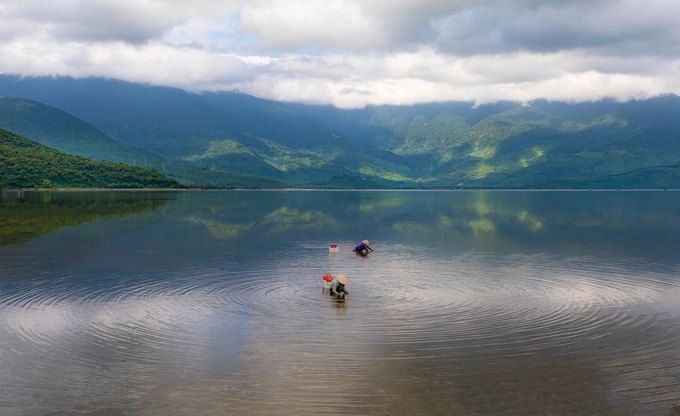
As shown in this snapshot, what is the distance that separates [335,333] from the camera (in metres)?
23.2

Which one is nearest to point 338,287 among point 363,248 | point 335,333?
point 335,333

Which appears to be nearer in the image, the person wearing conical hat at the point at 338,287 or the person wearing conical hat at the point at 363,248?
the person wearing conical hat at the point at 338,287

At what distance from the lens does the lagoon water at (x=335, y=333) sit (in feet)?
53.9

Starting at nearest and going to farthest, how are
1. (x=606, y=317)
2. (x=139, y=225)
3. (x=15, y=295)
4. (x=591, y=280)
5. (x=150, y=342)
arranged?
(x=150, y=342) < (x=606, y=317) < (x=15, y=295) < (x=591, y=280) < (x=139, y=225)

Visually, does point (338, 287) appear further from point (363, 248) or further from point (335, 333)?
point (363, 248)

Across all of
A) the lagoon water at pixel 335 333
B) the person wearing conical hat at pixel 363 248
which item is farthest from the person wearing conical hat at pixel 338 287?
the person wearing conical hat at pixel 363 248

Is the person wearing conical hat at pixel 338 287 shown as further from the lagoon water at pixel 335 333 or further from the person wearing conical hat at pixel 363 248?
the person wearing conical hat at pixel 363 248

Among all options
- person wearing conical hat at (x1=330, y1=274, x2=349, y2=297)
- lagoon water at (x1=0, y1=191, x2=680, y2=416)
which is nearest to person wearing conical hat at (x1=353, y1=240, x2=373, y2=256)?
lagoon water at (x1=0, y1=191, x2=680, y2=416)

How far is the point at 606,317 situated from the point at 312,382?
16.7 m

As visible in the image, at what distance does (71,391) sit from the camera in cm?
1673

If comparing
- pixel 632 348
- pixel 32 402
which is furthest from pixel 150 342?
pixel 632 348

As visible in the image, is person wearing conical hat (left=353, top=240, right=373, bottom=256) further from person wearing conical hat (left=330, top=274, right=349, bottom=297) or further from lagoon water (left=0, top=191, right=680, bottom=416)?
person wearing conical hat (left=330, top=274, right=349, bottom=297)

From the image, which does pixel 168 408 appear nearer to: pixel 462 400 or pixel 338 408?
pixel 338 408

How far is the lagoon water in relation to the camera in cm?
1644
